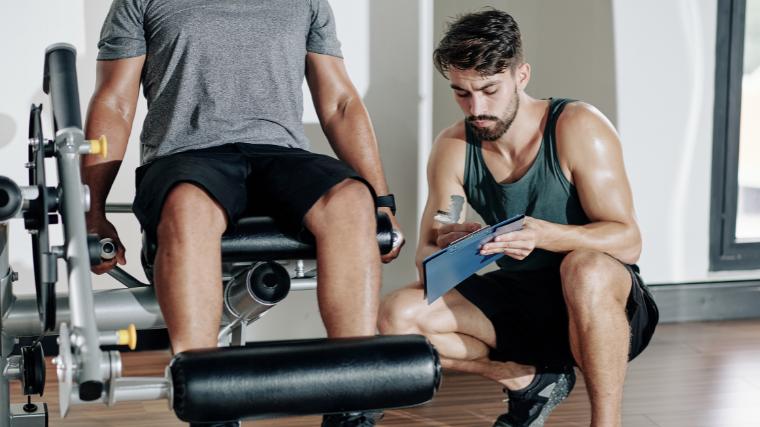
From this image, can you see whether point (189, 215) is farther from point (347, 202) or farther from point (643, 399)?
point (643, 399)

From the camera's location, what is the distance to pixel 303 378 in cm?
140

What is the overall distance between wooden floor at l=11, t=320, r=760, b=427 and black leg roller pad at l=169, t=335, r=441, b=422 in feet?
3.16

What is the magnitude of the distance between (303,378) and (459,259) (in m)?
0.57

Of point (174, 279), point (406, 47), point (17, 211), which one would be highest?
point (406, 47)

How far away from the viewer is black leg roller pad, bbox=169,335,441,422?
1.38m

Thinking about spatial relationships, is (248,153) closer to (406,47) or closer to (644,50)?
(406,47)

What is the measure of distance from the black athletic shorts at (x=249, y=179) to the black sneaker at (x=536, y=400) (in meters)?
0.68

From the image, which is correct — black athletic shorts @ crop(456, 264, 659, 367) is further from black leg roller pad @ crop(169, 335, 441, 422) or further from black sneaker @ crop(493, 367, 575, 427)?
black leg roller pad @ crop(169, 335, 441, 422)

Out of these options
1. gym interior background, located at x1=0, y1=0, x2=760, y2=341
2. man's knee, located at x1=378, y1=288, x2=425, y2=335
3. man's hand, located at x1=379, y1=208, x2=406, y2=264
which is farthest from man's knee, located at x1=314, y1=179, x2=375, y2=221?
gym interior background, located at x1=0, y1=0, x2=760, y2=341

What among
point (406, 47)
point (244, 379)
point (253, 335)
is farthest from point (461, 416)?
point (244, 379)

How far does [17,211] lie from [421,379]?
2.11ft

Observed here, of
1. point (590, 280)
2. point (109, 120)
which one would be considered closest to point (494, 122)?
point (590, 280)

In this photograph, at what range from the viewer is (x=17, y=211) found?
5.16ft

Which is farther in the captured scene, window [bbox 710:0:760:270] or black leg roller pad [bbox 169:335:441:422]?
window [bbox 710:0:760:270]
